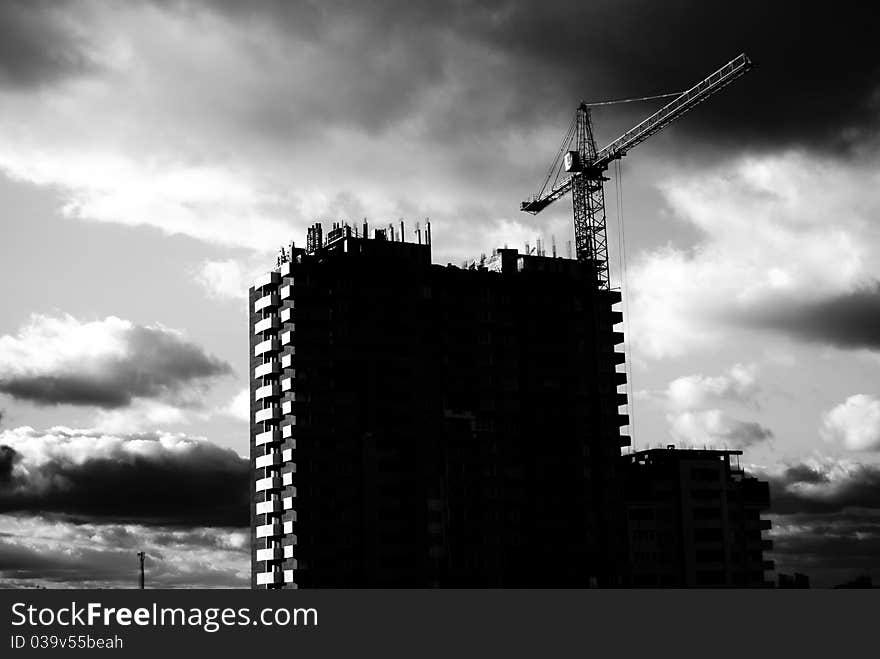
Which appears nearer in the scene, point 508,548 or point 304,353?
point 304,353

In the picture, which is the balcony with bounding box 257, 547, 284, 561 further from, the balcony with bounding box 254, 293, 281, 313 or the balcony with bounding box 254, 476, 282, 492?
the balcony with bounding box 254, 293, 281, 313

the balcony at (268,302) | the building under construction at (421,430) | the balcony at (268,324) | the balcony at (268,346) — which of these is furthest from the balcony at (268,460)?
the balcony at (268,302)

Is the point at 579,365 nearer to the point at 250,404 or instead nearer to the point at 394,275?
the point at 394,275

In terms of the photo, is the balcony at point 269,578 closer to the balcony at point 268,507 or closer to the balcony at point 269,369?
the balcony at point 268,507

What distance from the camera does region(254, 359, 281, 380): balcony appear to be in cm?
17675

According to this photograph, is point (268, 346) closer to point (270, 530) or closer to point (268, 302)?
point (268, 302)

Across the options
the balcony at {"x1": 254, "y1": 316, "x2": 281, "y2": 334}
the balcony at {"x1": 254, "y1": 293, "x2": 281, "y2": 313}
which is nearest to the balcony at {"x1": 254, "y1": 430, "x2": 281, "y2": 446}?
the balcony at {"x1": 254, "y1": 316, "x2": 281, "y2": 334}

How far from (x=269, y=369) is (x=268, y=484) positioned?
54.7ft

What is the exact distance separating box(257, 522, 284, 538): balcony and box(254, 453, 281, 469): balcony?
8.46 metres

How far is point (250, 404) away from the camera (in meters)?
183

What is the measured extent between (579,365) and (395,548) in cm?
4642
